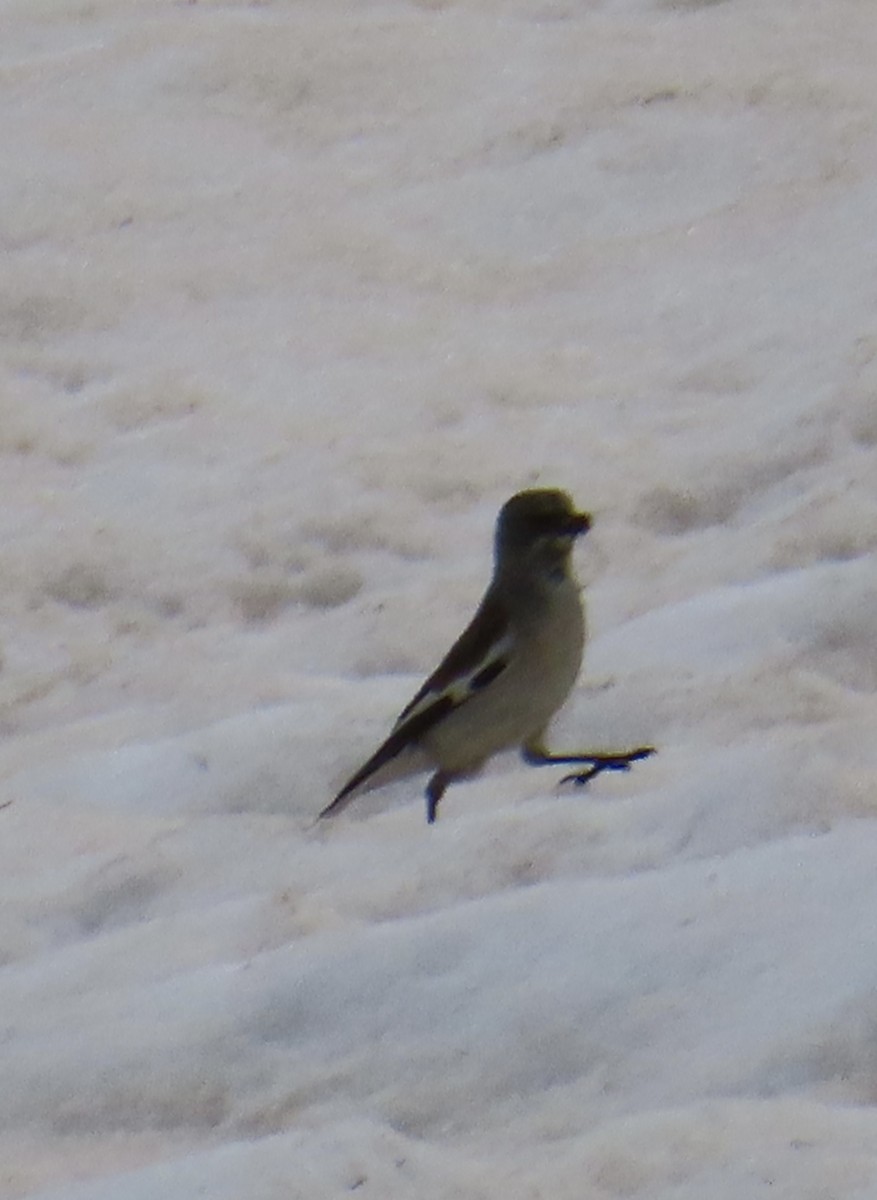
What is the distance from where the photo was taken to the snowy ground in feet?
11.7

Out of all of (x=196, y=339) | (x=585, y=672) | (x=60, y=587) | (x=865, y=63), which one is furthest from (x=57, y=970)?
(x=865, y=63)

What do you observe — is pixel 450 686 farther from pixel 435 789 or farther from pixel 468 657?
pixel 435 789

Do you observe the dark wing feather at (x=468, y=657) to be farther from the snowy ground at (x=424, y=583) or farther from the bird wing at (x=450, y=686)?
the snowy ground at (x=424, y=583)

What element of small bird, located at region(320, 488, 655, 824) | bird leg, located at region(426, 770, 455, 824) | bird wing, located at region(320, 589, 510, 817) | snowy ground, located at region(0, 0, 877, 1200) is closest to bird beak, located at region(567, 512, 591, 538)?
small bird, located at region(320, 488, 655, 824)

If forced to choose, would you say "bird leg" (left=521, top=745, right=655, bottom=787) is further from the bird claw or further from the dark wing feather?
the dark wing feather

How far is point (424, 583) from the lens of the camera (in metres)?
5.52

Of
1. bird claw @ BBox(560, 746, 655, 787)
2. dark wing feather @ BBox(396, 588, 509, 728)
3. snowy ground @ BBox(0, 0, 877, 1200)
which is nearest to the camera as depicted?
snowy ground @ BBox(0, 0, 877, 1200)

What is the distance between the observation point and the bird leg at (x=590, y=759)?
445 cm

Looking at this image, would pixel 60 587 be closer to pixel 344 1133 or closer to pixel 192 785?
pixel 192 785

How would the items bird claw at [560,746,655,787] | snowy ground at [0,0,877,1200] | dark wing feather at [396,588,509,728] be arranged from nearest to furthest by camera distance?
snowy ground at [0,0,877,1200], bird claw at [560,746,655,787], dark wing feather at [396,588,509,728]

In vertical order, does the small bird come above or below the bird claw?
above

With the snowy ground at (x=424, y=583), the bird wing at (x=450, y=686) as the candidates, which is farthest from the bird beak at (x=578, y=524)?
the snowy ground at (x=424, y=583)

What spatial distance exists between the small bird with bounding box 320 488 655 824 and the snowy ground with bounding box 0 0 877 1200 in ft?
0.39

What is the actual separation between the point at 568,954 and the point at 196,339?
359 centimetres
